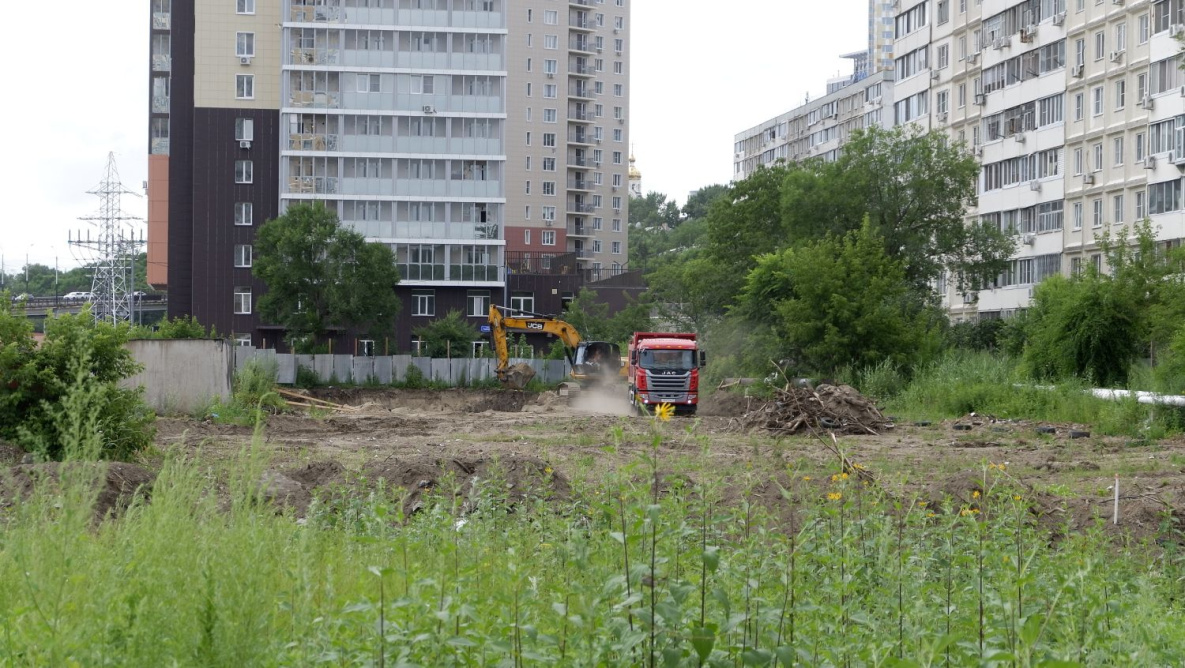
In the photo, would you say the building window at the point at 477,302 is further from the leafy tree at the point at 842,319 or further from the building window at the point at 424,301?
the leafy tree at the point at 842,319

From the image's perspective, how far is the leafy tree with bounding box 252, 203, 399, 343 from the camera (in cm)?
6806

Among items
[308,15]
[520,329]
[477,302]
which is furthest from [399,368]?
[308,15]

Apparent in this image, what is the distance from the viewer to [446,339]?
7494cm

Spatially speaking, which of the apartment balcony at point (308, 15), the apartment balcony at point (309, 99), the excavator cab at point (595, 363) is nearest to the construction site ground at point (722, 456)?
the excavator cab at point (595, 363)

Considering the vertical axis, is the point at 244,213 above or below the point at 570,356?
above

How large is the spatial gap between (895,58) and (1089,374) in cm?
5115

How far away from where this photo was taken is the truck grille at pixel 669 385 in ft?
146

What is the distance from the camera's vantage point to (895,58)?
3393 inches

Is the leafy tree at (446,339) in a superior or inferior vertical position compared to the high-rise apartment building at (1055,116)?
inferior

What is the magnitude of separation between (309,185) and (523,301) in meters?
19.4

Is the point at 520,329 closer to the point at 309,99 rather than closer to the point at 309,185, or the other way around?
the point at 309,185

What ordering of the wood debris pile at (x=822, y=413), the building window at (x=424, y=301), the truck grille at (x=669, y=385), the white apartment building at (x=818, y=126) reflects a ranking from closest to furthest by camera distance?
1. the wood debris pile at (x=822, y=413)
2. the truck grille at (x=669, y=385)
3. the building window at (x=424, y=301)
4. the white apartment building at (x=818, y=126)

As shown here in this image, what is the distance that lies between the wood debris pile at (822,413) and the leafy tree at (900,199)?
28.7 meters

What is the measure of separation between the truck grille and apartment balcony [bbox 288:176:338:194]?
4417 cm
